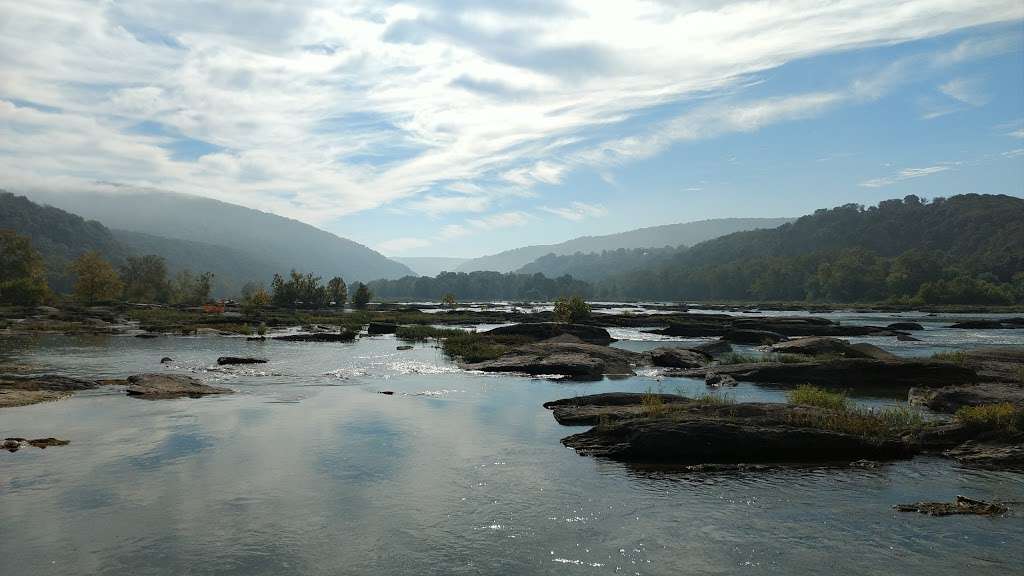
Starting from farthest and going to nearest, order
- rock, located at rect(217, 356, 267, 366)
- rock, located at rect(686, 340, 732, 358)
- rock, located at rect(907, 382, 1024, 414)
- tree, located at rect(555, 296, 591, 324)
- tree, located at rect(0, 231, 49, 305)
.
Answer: tree, located at rect(0, 231, 49, 305) < tree, located at rect(555, 296, 591, 324) < rock, located at rect(686, 340, 732, 358) < rock, located at rect(217, 356, 267, 366) < rock, located at rect(907, 382, 1024, 414)

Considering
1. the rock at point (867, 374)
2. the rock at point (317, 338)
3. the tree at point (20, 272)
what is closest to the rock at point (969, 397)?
the rock at point (867, 374)

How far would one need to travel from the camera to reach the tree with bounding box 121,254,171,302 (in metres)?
152

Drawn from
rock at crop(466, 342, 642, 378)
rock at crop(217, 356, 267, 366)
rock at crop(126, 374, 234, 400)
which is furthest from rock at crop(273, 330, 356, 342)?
rock at crop(126, 374, 234, 400)

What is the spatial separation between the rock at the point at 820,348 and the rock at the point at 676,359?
8.55m

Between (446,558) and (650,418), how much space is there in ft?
37.1

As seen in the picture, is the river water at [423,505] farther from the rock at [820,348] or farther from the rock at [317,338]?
the rock at [317,338]

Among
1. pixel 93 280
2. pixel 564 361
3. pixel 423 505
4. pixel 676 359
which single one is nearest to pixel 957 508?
pixel 423 505

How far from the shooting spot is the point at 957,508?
15.6 metres

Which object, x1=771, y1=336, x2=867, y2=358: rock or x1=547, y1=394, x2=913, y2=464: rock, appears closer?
x1=547, y1=394, x2=913, y2=464: rock

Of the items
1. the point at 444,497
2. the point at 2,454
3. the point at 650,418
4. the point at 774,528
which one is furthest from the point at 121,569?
the point at 650,418

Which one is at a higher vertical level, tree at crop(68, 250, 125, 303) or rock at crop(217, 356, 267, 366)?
tree at crop(68, 250, 125, 303)

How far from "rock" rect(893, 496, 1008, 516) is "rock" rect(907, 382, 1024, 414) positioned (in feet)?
37.8

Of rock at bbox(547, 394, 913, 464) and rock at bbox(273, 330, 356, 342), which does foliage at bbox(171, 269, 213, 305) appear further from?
rock at bbox(547, 394, 913, 464)

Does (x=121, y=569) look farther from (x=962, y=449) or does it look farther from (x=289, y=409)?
(x=962, y=449)
